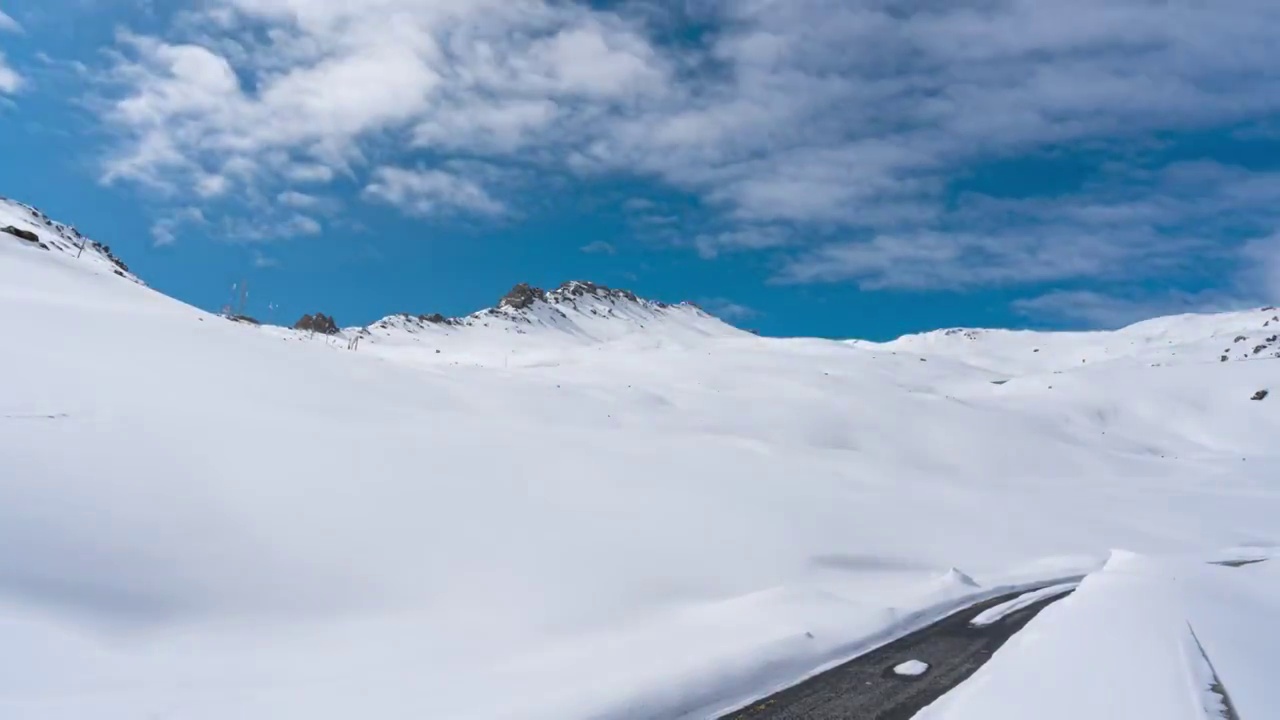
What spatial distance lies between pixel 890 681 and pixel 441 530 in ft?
21.9

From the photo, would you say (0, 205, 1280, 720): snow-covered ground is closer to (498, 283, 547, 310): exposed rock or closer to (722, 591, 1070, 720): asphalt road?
(722, 591, 1070, 720): asphalt road

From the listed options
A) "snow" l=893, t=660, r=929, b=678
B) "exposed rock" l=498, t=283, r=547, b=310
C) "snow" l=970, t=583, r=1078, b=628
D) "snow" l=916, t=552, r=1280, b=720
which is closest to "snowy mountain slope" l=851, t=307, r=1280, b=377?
"exposed rock" l=498, t=283, r=547, b=310

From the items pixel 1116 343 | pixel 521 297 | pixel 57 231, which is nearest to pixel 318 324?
pixel 57 231

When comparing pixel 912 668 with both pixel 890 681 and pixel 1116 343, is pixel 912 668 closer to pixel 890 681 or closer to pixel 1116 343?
pixel 890 681

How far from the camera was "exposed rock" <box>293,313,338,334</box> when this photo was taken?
193 ft

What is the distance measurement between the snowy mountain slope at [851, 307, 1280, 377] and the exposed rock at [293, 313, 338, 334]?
202 ft

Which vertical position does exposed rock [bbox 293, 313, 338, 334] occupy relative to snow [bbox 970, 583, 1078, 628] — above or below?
above

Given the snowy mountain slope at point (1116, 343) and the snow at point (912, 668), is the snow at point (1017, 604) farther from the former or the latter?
the snowy mountain slope at point (1116, 343)

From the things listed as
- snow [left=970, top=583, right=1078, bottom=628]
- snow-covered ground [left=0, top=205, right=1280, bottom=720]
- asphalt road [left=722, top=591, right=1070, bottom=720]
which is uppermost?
snow-covered ground [left=0, top=205, right=1280, bottom=720]

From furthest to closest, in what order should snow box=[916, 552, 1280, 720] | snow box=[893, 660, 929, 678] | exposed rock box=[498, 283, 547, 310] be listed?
exposed rock box=[498, 283, 547, 310] → snow box=[893, 660, 929, 678] → snow box=[916, 552, 1280, 720]

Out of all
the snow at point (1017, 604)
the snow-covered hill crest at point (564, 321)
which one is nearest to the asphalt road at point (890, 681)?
the snow at point (1017, 604)

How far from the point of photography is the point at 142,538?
27.1 ft

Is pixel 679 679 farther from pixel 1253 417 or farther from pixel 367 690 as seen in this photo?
pixel 1253 417

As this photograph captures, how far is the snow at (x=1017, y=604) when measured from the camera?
11416 millimetres
